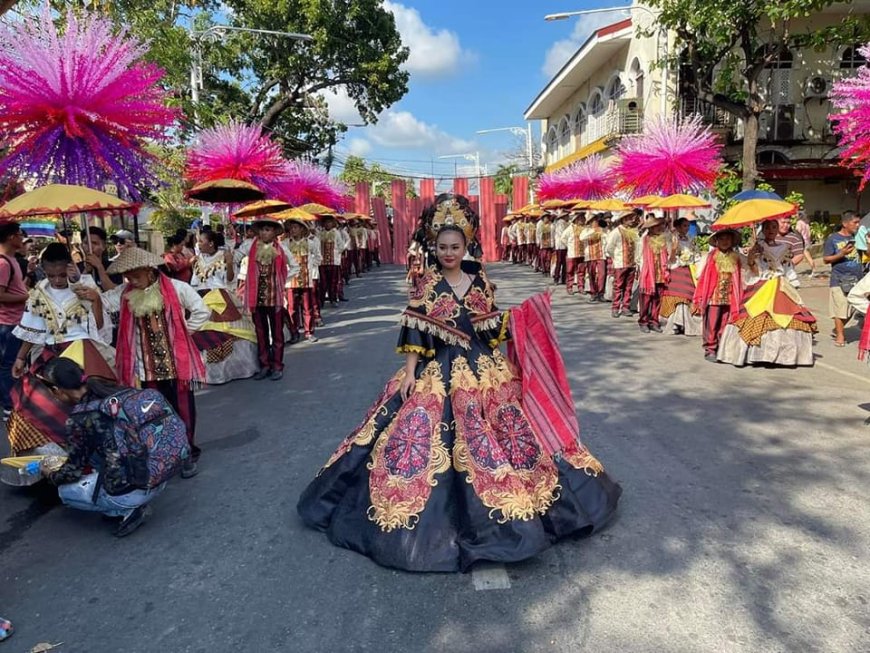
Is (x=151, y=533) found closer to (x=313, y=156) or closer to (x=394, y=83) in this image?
(x=394, y=83)

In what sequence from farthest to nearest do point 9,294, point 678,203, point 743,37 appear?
point 743,37, point 678,203, point 9,294

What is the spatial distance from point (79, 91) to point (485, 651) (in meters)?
4.02

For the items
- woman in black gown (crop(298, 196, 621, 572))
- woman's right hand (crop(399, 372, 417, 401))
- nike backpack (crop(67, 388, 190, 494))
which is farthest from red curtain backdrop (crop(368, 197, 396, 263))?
woman's right hand (crop(399, 372, 417, 401))

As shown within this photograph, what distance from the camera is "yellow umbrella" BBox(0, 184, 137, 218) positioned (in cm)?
399

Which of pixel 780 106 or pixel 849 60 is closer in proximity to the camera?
pixel 849 60

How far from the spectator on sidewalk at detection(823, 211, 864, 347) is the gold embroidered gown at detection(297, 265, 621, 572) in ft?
21.3

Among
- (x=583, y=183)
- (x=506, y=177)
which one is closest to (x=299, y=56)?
(x=583, y=183)

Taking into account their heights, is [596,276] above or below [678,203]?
below

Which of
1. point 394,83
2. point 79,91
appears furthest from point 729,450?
point 394,83

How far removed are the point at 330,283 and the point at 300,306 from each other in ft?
11.5

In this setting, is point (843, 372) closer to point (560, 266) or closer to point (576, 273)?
point (576, 273)

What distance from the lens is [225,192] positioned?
8.01 metres

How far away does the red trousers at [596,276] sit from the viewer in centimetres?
1288

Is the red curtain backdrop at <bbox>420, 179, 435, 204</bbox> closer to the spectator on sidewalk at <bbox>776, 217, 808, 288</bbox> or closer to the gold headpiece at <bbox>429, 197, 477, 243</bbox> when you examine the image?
the spectator on sidewalk at <bbox>776, 217, 808, 288</bbox>
